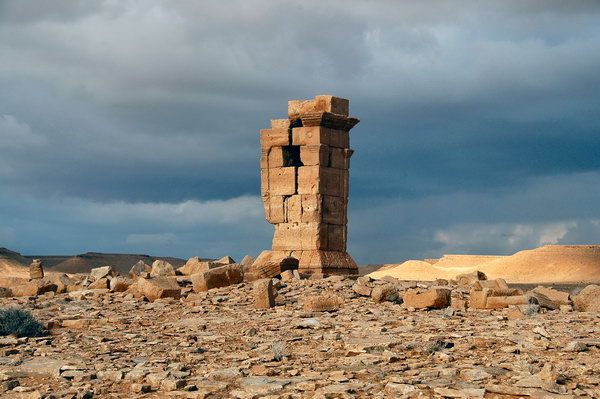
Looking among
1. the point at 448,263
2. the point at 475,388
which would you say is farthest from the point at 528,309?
the point at 448,263

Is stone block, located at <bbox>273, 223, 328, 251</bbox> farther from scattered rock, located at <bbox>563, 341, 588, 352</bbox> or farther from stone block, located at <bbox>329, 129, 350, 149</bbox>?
scattered rock, located at <bbox>563, 341, 588, 352</bbox>

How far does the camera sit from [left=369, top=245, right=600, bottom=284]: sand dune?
111ft

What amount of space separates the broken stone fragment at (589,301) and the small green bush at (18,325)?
921 centimetres

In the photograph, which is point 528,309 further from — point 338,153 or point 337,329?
point 338,153

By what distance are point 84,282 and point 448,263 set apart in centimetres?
2766

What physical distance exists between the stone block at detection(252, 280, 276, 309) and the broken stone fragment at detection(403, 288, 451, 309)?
2.44 m

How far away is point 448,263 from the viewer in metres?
43.2

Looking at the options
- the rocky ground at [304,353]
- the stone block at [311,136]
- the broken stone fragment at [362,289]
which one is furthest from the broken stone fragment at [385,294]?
the stone block at [311,136]

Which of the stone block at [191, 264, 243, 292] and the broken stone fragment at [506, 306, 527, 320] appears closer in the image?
the broken stone fragment at [506, 306, 527, 320]

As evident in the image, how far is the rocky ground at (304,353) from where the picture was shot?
8141 millimetres

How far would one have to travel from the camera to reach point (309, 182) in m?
20.1

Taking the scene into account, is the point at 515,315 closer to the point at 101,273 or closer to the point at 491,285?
the point at 491,285

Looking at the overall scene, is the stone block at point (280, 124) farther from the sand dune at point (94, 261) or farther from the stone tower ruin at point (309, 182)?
the sand dune at point (94, 261)

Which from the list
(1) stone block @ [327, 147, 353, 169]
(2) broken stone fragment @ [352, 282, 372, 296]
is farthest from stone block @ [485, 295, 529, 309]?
(1) stone block @ [327, 147, 353, 169]
